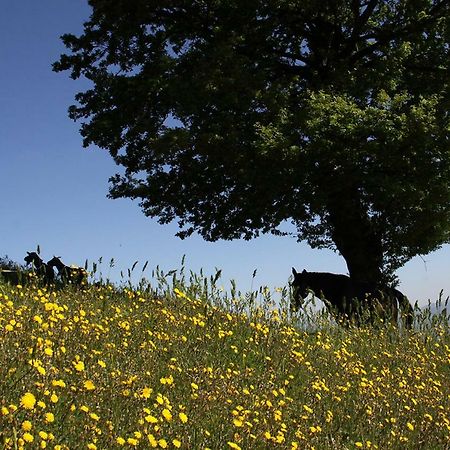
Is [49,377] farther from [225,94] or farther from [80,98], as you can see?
[80,98]

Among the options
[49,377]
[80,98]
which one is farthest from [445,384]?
[80,98]

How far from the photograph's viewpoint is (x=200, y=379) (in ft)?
19.8

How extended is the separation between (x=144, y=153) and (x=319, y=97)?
22.4ft

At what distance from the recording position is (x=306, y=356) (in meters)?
8.73

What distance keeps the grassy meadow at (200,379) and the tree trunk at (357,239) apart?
8.94m

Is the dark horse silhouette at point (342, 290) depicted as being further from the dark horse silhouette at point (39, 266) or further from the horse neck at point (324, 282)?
the dark horse silhouette at point (39, 266)

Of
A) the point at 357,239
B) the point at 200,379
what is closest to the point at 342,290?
the point at 357,239

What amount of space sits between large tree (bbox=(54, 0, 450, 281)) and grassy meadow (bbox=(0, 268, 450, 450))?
24.0ft

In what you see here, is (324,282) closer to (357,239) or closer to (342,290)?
(342,290)

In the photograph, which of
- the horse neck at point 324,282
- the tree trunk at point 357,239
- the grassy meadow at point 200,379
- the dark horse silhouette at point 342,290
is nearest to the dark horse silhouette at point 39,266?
the grassy meadow at point 200,379

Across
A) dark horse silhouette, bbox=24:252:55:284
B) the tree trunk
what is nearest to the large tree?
the tree trunk

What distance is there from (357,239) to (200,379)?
15.8 meters

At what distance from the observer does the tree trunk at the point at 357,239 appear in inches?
820

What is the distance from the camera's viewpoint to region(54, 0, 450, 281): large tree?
17.8 metres
